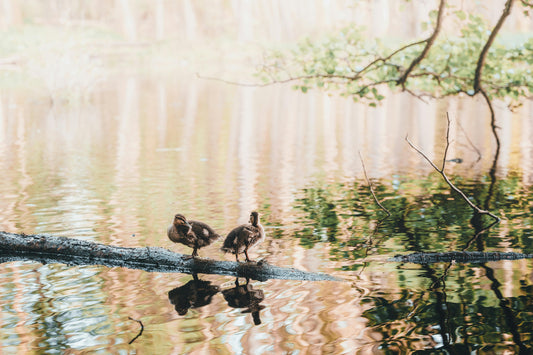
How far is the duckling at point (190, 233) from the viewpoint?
36.6 feet

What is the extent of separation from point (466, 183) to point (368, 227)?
22.0 ft

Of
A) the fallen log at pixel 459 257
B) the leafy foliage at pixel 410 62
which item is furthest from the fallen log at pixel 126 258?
the leafy foliage at pixel 410 62

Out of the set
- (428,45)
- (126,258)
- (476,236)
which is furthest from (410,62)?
(126,258)

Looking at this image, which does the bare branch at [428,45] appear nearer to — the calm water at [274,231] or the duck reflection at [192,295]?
the calm water at [274,231]

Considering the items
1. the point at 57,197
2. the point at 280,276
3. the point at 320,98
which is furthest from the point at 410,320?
the point at 320,98

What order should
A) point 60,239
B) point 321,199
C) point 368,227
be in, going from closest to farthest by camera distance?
point 60,239
point 368,227
point 321,199

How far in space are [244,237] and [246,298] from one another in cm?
101

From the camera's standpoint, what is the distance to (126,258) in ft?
36.4

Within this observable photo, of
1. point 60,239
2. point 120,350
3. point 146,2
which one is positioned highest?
point 146,2

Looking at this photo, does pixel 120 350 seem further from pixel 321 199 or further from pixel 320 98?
pixel 320 98

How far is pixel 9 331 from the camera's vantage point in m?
9.31

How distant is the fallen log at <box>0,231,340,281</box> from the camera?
10.5 metres

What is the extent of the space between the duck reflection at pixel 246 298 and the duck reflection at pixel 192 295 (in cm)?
25

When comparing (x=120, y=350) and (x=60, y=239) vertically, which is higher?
(x=60, y=239)
